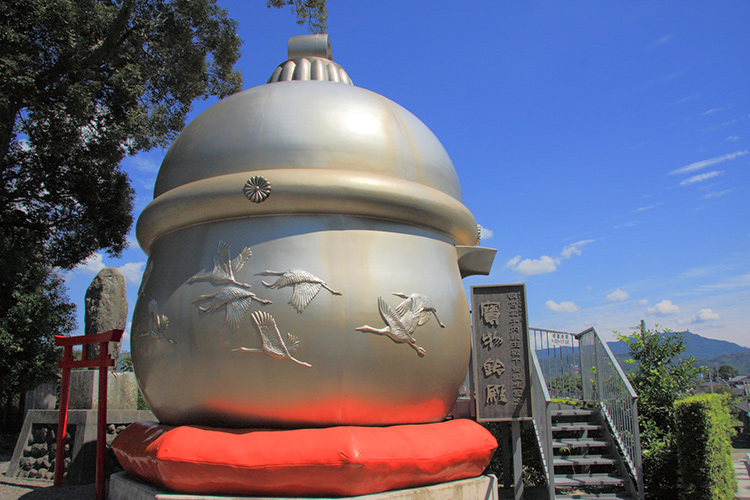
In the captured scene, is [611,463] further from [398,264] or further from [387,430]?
[398,264]

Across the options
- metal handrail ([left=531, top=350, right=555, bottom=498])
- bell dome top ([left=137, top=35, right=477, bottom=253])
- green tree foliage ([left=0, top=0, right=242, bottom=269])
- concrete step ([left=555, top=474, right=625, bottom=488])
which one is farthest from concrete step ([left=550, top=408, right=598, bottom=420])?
green tree foliage ([left=0, top=0, right=242, bottom=269])

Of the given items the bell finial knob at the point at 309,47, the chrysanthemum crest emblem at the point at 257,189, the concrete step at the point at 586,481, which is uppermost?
the bell finial knob at the point at 309,47

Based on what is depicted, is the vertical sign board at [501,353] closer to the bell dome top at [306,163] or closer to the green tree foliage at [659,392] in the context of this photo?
the bell dome top at [306,163]

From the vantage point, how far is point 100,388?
880cm

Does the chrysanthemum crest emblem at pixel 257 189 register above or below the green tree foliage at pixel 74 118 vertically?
below

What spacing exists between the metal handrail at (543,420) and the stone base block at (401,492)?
1296 millimetres

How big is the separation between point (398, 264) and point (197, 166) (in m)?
2.84

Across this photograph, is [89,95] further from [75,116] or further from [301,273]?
[301,273]

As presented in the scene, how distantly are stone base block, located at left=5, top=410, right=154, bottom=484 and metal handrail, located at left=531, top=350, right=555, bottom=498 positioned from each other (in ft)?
24.9

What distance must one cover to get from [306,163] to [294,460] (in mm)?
3299

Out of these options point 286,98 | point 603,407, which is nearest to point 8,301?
point 286,98

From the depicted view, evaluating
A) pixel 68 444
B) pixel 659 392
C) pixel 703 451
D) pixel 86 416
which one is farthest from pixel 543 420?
pixel 68 444

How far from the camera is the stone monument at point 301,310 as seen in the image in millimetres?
5738

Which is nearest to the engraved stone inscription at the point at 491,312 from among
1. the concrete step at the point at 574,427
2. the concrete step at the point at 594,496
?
the concrete step at the point at 574,427
